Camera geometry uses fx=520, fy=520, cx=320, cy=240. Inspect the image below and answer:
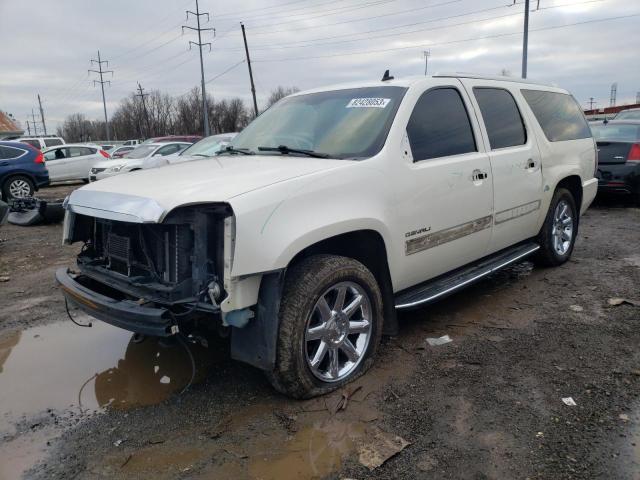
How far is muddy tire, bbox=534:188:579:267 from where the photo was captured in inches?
215

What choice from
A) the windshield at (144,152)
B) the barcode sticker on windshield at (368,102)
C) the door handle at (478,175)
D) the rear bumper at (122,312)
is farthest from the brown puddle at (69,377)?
the windshield at (144,152)

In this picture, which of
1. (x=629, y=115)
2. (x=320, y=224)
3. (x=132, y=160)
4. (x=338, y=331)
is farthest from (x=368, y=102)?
(x=629, y=115)

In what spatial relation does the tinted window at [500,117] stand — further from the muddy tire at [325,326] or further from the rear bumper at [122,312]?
the rear bumper at [122,312]

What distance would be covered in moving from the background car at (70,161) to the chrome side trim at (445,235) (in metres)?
18.1

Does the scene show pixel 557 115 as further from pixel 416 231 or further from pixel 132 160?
pixel 132 160

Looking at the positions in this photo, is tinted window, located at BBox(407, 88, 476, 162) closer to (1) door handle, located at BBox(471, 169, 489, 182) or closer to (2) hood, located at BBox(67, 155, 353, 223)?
(1) door handle, located at BBox(471, 169, 489, 182)

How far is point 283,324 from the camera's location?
9.54 ft

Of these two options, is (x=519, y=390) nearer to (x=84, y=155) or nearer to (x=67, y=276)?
(x=67, y=276)

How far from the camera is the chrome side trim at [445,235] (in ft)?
11.9

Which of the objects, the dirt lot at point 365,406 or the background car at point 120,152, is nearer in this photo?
the dirt lot at point 365,406

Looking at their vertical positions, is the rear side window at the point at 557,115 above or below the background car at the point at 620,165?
above

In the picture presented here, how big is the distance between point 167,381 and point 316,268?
1.37 m

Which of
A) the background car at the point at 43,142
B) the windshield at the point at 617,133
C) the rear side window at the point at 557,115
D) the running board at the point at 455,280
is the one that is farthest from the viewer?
the background car at the point at 43,142

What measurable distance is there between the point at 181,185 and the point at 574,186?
470cm
